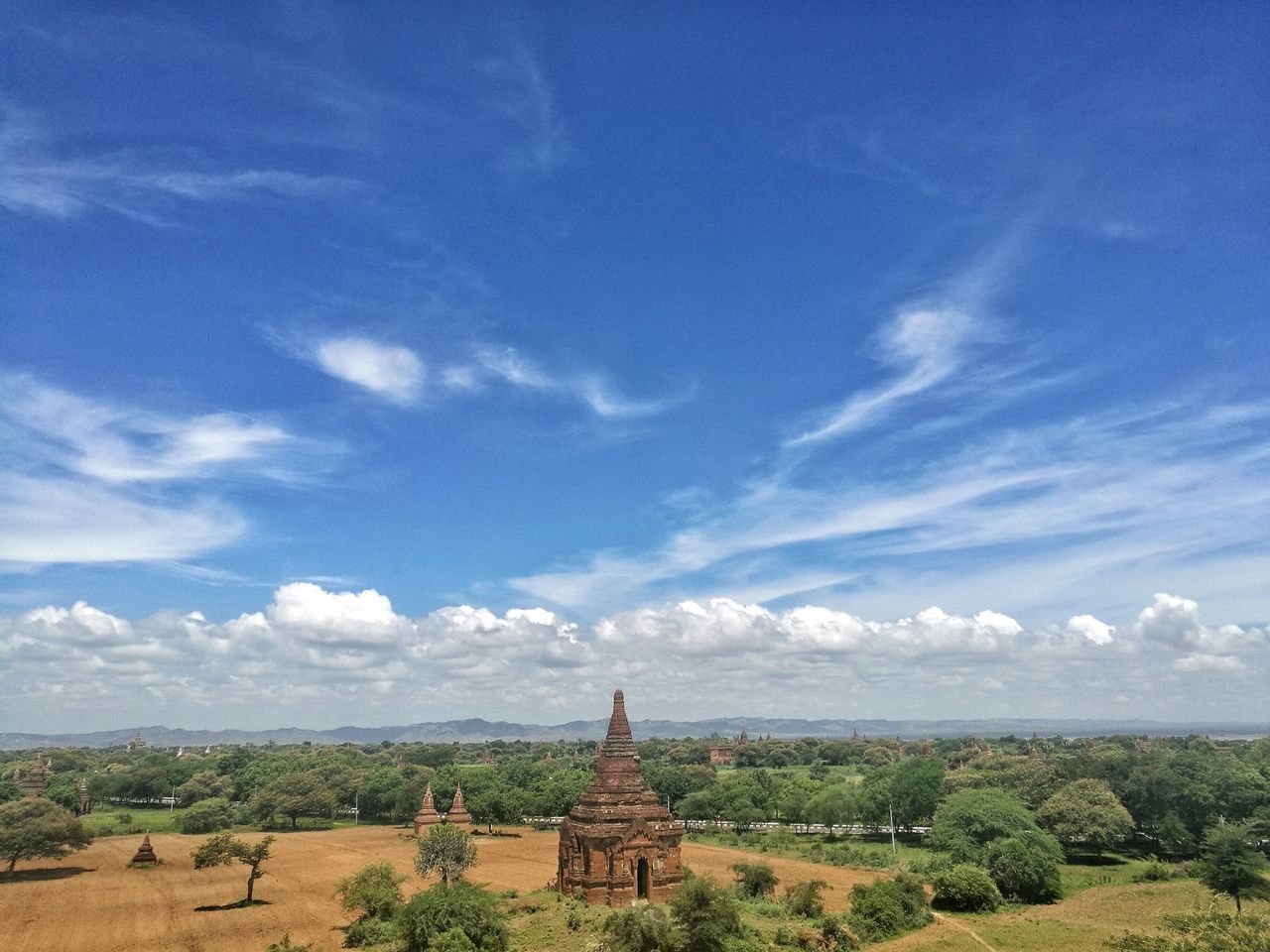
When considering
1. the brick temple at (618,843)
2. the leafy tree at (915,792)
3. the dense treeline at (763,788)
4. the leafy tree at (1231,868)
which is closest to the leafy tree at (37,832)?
the dense treeline at (763,788)

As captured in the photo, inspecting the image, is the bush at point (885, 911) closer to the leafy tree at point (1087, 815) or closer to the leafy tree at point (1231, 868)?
the leafy tree at point (1231, 868)

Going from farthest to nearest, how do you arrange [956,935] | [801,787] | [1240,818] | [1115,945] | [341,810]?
[341,810], [801,787], [1240,818], [956,935], [1115,945]

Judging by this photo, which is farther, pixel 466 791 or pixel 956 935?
pixel 466 791

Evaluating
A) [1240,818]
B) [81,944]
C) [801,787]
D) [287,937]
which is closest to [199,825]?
[81,944]

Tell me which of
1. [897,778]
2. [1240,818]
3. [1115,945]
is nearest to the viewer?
[1115,945]

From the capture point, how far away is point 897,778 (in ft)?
278

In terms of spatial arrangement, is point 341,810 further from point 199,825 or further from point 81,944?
point 81,944

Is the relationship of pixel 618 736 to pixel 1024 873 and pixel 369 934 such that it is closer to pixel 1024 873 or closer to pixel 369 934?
pixel 369 934

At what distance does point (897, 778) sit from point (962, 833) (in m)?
27.3

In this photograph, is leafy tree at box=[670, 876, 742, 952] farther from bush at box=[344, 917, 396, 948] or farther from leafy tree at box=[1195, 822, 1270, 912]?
leafy tree at box=[1195, 822, 1270, 912]

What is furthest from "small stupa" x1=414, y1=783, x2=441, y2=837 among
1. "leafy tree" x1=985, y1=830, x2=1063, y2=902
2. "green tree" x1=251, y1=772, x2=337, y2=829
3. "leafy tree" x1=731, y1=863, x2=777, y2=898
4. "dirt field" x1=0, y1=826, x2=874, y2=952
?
"leafy tree" x1=985, y1=830, x2=1063, y2=902

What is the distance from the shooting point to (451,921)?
112ft

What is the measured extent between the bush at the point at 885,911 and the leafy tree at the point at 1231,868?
16.4 m

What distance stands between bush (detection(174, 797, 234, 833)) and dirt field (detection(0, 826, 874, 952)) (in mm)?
7459
